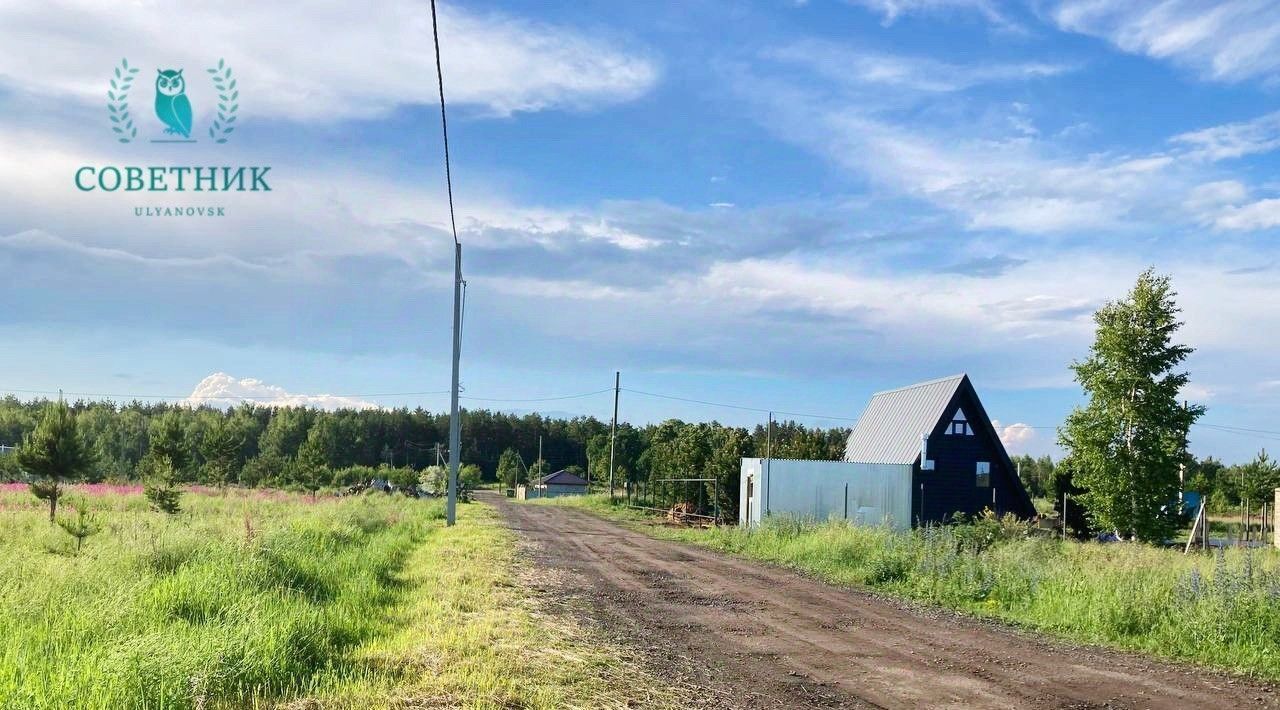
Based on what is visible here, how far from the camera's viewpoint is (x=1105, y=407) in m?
27.0

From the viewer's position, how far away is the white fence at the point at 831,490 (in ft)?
88.8

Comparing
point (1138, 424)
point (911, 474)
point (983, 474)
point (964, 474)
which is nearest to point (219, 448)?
point (911, 474)

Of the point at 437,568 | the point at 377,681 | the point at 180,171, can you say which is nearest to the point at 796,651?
the point at 377,681

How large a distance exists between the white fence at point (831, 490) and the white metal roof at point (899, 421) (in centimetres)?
252

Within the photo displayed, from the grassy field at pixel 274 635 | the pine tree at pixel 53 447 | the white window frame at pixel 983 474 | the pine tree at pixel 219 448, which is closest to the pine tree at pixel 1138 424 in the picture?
the white window frame at pixel 983 474

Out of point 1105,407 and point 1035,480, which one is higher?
point 1105,407

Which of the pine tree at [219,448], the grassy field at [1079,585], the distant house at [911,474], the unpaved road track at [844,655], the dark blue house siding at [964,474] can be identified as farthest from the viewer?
the pine tree at [219,448]

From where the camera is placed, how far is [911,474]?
28.4 meters

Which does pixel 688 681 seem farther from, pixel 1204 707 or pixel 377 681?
pixel 1204 707

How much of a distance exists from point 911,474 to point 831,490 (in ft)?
9.83

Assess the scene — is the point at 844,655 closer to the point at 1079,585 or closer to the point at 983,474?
the point at 1079,585

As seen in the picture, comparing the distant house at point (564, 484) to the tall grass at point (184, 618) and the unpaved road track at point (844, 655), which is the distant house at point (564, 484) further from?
the unpaved road track at point (844, 655)

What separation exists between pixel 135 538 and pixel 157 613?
6.48 metres

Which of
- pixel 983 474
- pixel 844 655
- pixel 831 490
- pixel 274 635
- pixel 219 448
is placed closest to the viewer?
pixel 274 635
